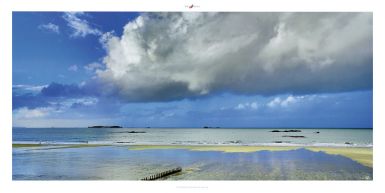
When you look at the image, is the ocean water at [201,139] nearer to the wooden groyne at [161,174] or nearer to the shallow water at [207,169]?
the shallow water at [207,169]

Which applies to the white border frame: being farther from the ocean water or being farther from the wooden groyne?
the ocean water

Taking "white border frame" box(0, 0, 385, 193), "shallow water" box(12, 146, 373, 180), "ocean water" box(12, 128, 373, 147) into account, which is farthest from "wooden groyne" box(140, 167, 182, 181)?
"ocean water" box(12, 128, 373, 147)

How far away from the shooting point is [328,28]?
8836 mm

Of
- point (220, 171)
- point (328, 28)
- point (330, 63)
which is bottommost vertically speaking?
point (220, 171)

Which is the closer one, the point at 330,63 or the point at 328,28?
the point at 328,28

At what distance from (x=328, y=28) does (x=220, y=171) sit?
5381 mm
